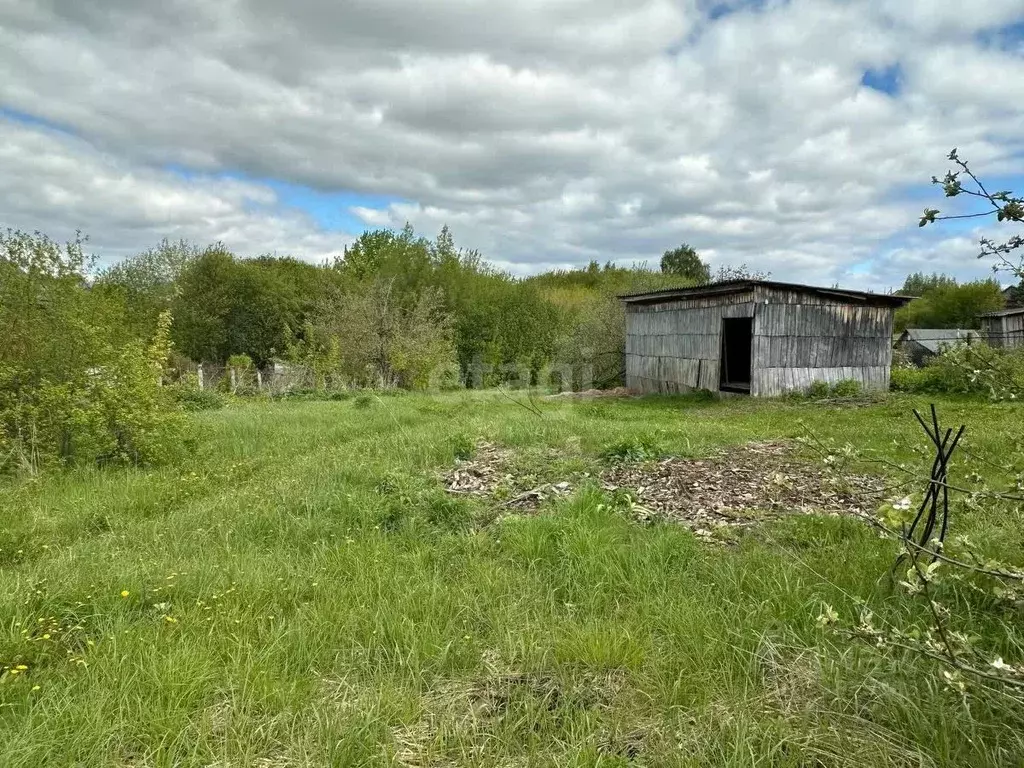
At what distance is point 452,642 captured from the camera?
293 cm

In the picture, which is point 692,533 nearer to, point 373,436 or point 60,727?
point 60,727

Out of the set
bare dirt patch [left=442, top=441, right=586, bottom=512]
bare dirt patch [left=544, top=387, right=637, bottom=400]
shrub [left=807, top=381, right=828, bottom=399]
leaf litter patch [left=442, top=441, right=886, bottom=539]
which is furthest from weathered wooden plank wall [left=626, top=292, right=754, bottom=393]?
bare dirt patch [left=442, top=441, right=586, bottom=512]

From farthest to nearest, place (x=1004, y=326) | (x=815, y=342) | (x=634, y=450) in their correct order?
(x=1004, y=326) → (x=815, y=342) → (x=634, y=450)

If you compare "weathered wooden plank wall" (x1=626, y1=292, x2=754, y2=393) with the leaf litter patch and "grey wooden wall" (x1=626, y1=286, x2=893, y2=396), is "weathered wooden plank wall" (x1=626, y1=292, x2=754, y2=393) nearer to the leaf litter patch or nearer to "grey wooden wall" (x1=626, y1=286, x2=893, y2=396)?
"grey wooden wall" (x1=626, y1=286, x2=893, y2=396)

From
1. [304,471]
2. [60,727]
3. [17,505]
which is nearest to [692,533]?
[60,727]

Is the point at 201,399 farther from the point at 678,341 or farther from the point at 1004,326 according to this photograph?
the point at 1004,326

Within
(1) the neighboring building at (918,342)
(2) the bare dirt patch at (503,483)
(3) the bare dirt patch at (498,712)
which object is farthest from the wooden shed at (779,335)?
(1) the neighboring building at (918,342)

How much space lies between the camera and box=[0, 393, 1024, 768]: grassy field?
2.20 m

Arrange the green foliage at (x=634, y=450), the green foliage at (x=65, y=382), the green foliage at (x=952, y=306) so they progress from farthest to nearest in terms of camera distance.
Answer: the green foliage at (x=952, y=306) → the green foliage at (x=65, y=382) → the green foliage at (x=634, y=450)

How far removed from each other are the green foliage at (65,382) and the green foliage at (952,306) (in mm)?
39024

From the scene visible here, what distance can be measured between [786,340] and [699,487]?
11735 millimetres

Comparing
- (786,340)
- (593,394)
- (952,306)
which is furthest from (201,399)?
(952,306)

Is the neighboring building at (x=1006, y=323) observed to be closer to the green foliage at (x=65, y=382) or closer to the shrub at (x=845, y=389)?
the shrub at (x=845, y=389)

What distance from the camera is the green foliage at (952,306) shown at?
117ft
